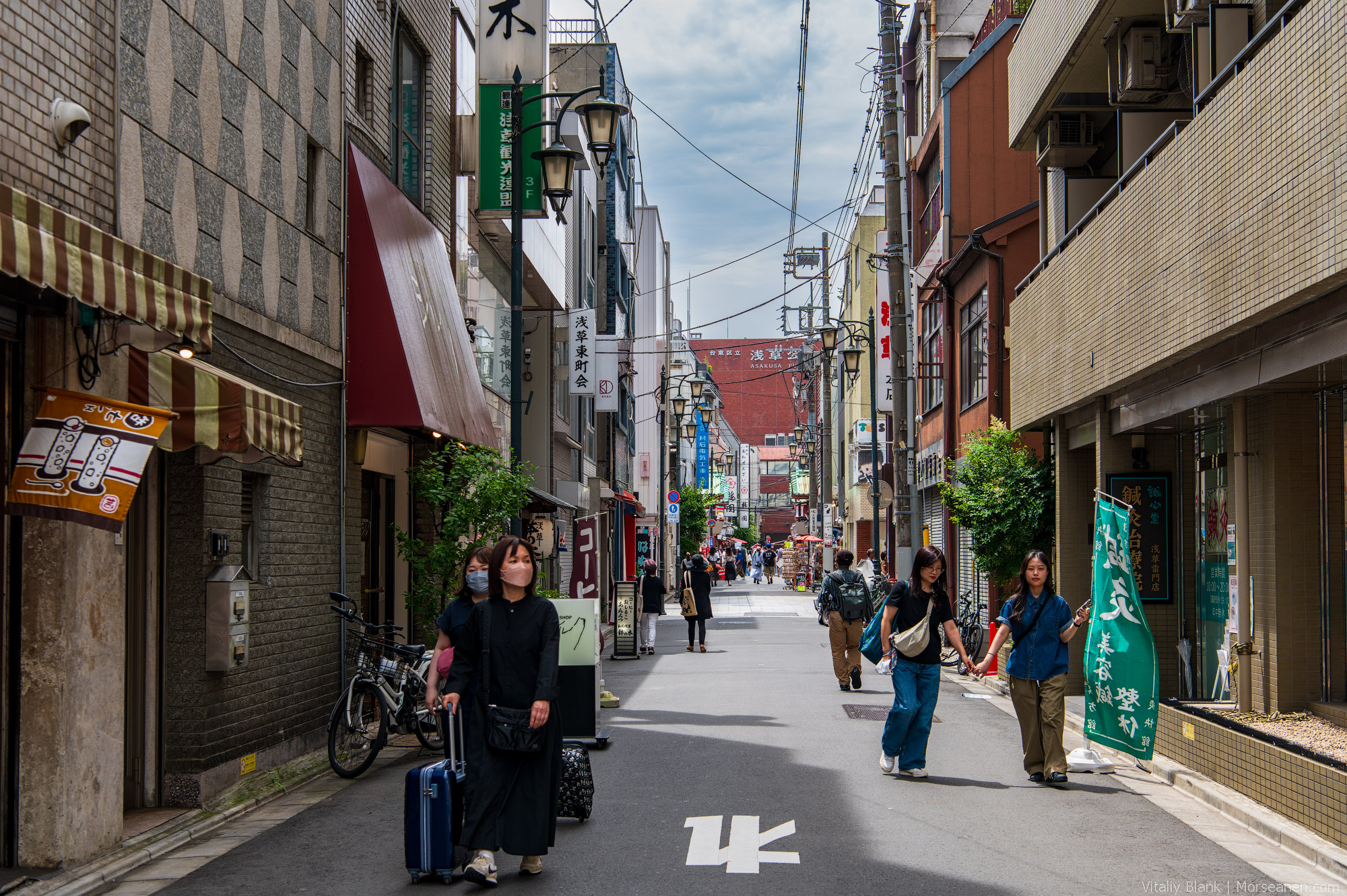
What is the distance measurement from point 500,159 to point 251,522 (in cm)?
885

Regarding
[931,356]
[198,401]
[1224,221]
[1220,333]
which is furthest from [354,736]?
[931,356]

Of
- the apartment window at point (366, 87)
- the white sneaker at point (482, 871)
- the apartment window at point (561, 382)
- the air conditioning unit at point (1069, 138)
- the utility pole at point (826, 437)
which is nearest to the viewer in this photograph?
the white sneaker at point (482, 871)

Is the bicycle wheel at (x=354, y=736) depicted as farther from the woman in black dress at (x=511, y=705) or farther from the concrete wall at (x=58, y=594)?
the woman in black dress at (x=511, y=705)

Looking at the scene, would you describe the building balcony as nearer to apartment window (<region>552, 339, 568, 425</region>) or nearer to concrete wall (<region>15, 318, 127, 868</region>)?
concrete wall (<region>15, 318, 127, 868</region>)

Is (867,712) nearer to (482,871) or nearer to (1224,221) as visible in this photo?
(1224,221)

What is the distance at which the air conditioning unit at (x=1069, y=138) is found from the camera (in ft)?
50.3

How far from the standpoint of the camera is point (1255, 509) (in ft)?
35.0

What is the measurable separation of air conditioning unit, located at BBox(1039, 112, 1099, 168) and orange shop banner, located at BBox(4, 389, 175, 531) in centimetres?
1163

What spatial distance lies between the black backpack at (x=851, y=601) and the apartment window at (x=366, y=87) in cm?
842

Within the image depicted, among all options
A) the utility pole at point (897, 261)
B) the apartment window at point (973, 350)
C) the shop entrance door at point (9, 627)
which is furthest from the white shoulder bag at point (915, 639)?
the apartment window at point (973, 350)

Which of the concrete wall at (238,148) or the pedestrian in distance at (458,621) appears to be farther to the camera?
the concrete wall at (238,148)

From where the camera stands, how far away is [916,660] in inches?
410

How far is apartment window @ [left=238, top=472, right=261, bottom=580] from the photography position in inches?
426

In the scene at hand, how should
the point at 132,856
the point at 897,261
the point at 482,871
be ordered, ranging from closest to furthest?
the point at 482,871 < the point at 132,856 < the point at 897,261
